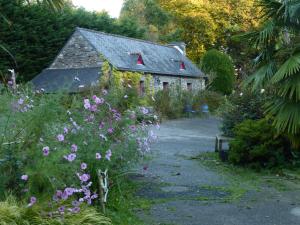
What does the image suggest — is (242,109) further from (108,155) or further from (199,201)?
(108,155)

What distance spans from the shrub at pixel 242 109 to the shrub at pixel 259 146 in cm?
169

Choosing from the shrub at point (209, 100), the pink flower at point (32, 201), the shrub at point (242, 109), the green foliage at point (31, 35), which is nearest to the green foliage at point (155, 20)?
the green foliage at point (31, 35)

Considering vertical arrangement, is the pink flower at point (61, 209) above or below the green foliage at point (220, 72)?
below

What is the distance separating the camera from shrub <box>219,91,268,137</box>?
40.3ft

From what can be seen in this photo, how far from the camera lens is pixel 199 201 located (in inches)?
287

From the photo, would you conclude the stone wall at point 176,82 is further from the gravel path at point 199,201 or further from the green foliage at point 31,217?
the green foliage at point 31,217

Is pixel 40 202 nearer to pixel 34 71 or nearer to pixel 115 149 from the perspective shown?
pixel 115 149

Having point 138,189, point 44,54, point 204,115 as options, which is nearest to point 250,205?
point 138,189

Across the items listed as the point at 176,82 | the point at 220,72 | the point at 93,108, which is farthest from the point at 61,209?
the point at 220,72

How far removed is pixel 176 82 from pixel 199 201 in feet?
78.0

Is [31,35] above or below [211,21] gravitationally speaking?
below

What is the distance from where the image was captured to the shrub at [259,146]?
33.2ft

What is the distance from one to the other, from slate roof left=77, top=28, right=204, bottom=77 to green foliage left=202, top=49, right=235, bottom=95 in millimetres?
1234

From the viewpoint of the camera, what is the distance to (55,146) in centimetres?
531
